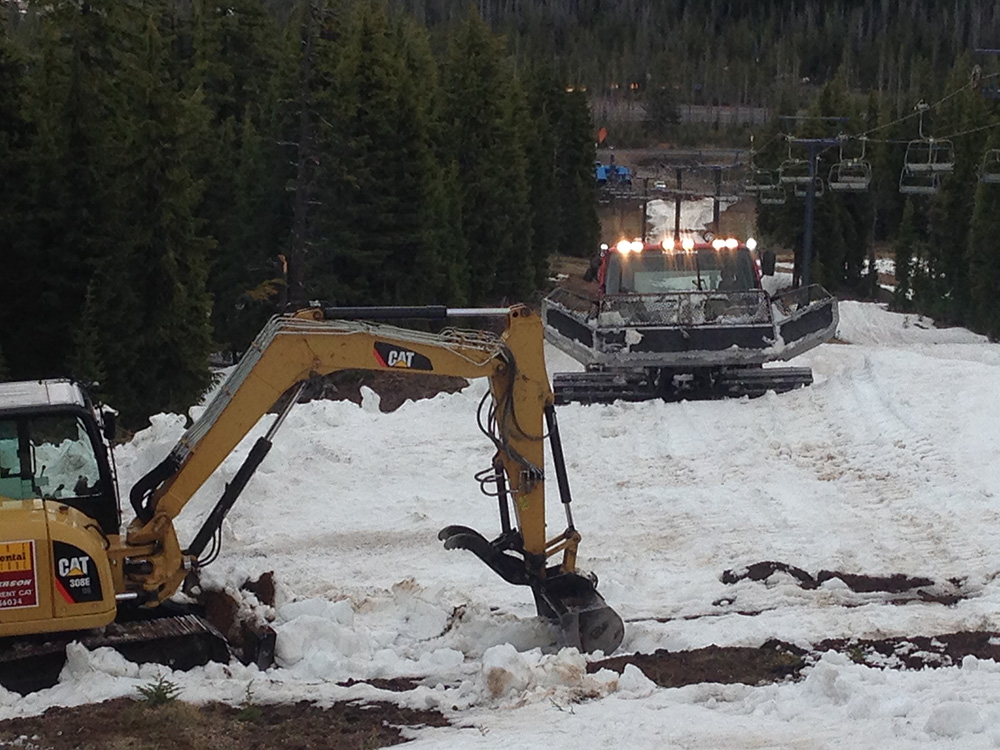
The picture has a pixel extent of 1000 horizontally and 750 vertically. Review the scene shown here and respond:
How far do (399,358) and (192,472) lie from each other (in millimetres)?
1571

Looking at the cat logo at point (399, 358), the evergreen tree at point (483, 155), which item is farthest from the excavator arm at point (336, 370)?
the evergreen tree at point (483, 155)

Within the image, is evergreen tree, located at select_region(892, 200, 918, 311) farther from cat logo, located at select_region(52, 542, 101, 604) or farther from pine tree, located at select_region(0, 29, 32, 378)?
cat logo, located at select_region(52, 542, 101, 604)

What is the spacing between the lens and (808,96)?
14338 cm

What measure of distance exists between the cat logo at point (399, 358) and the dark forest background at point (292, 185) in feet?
52.8

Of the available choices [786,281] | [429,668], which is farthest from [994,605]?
[786,281]

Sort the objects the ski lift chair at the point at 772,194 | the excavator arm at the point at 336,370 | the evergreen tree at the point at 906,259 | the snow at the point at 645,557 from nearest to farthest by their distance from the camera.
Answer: the snow at the point at 645,557 < the excavator arm at the point at 336,370 < the ski lift chair at the point at 772,194 < the evergreen tree at the point at 906,259

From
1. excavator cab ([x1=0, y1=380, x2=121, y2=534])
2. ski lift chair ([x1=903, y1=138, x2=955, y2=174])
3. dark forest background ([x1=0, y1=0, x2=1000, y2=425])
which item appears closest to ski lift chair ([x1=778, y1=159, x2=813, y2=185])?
dark forest background ([x1=0, y1=0, x2=1000, y2=425])

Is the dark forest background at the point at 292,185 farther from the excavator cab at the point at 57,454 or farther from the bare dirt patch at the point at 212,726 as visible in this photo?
the bare dirt patch at the point at 212,726

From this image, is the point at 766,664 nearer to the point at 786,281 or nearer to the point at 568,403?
the point at 568,403

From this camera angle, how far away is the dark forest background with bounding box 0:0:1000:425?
26203mm

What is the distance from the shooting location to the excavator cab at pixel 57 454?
853 cm

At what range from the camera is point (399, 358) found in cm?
899

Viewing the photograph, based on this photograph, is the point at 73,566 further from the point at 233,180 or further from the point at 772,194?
the point at 772,194

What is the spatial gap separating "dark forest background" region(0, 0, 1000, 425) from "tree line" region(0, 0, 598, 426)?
0.22 ft
